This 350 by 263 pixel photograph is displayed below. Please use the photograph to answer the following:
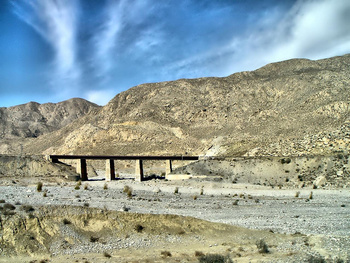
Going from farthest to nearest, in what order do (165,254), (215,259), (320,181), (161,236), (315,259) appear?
1. (320,181)
2. (161,236)
3. (165,254)
4. (215,259)
5. (315,259)

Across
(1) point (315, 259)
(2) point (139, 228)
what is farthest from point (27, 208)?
(1) point (315, 259)

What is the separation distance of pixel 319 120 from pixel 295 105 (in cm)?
1406

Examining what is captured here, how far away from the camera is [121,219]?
1616 cm

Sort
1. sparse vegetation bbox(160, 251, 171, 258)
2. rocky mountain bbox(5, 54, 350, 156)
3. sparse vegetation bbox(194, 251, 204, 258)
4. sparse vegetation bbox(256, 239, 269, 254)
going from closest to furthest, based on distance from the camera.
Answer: sparse vegetation bbox(256, 239, 269, 254) < sparse vegetation bbox(194, 251, 204, 258) < sparse vegetation bbox(160, 251, 171, 258) < rocky mountain bbox(5, 54, 350, 156)

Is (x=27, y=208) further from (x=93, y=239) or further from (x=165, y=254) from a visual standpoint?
(x=165, y=254)

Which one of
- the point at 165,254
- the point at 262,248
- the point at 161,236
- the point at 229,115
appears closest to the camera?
the point at 262,248

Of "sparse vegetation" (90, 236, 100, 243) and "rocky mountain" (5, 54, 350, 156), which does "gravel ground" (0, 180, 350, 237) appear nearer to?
"sparse vegetation" (90, 236, 100, 243)

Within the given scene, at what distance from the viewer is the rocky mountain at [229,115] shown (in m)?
58.9

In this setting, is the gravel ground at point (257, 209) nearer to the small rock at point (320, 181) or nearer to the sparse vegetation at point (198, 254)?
the small rock at point (320, 181)

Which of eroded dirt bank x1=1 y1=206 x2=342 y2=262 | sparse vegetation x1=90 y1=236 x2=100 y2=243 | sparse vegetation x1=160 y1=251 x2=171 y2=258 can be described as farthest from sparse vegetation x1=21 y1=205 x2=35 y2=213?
sparse vegetation x1=160 y1=251 x2=171 y2=258

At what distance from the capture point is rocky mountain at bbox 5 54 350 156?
58.9m

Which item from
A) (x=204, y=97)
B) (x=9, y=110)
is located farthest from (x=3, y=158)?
(x=9, y=110)

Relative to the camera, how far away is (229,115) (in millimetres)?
85438

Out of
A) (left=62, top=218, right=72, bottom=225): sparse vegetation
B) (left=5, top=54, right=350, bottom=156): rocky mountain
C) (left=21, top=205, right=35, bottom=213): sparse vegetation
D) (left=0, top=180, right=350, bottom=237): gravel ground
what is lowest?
(left=0, top=180, right=350, bottom=237): gravel ground
